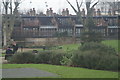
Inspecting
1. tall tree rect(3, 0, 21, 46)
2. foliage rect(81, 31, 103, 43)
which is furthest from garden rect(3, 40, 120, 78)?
tall tree rect(3, 0, 21, 46)

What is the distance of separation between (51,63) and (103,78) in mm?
7411

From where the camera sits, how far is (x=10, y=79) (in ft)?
37.1

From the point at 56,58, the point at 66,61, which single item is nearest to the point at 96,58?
the point at 66,61

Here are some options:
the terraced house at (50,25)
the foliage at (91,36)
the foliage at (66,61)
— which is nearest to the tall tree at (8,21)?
the terraced house at (50,25)

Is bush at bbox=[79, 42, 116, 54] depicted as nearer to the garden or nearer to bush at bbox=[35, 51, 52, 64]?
the garden

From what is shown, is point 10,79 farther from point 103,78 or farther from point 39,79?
point 103,78

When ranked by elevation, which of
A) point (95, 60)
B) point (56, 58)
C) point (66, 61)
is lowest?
point (66, 61)

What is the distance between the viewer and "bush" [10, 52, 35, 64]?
727 inches

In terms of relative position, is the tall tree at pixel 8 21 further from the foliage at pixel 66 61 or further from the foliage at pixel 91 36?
the foliage at pixel 66 61

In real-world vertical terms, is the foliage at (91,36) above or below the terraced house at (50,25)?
below

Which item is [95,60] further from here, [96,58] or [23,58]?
[23,58]

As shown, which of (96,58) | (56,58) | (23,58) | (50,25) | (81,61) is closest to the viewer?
(96,58)

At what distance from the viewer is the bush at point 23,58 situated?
1845 centimetres

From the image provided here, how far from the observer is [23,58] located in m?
18.6
